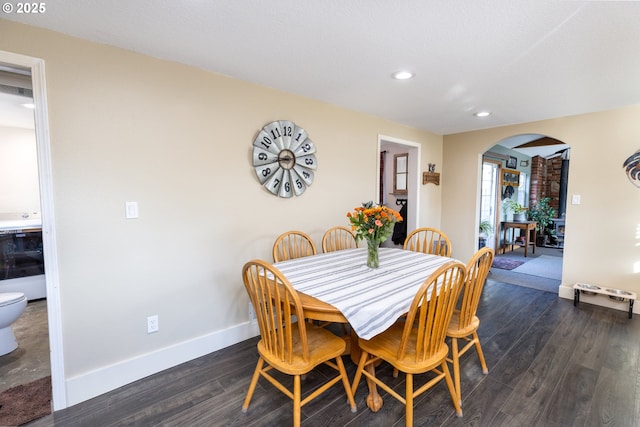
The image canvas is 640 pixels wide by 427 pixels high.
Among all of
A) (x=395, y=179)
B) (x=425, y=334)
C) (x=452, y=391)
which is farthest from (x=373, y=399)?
(x=395, y=179)

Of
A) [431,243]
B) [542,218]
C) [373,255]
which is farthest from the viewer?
[542,218]

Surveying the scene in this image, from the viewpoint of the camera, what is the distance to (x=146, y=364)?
211cm

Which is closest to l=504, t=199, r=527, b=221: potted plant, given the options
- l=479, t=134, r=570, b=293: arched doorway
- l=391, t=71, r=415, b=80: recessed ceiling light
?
l=479, t=134, r=570, b=293: arched doorway

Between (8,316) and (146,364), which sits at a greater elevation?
(8,316)

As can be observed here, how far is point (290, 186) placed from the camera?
9.28 ft

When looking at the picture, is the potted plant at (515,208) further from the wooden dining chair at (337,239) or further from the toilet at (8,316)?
the toilet at (8,316)

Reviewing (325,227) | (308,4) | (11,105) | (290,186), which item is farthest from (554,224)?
(11,105)

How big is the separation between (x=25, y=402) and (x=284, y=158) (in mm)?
2445

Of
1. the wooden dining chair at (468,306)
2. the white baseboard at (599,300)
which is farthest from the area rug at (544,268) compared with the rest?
the wooden dining chair at (468,306)

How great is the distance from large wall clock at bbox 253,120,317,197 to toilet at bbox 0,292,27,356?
2.20 meters

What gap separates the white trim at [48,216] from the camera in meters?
1.69

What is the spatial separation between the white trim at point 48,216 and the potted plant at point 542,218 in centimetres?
816

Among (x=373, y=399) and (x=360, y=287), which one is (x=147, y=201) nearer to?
(x=360, y=287)

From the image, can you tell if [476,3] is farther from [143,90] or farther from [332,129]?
[143,90]
